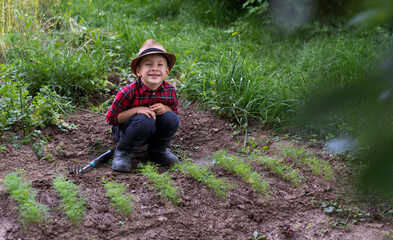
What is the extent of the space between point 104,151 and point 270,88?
170cm

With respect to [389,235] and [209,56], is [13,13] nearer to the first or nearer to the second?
[209,56]

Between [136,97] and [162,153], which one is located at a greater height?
[136,97]

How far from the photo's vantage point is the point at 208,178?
304cm

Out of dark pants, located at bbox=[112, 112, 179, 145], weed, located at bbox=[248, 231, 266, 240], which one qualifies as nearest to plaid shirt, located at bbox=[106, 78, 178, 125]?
dark pants, located at bbox=[112, 112, 179, 145]

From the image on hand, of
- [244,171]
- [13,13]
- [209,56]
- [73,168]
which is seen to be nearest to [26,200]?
[73,168]

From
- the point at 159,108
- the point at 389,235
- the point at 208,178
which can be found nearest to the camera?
the point at 389,235

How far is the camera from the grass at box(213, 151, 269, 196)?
3.00m

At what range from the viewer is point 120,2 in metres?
7.13

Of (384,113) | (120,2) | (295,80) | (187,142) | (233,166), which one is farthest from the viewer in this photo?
(120,2)

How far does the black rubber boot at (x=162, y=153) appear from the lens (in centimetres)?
340

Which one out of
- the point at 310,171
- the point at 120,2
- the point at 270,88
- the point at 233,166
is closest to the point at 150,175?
the point at 233,166

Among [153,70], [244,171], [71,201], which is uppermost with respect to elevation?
[153,70]

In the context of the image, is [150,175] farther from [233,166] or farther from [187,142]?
[187,142]

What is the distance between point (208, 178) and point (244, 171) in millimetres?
273
